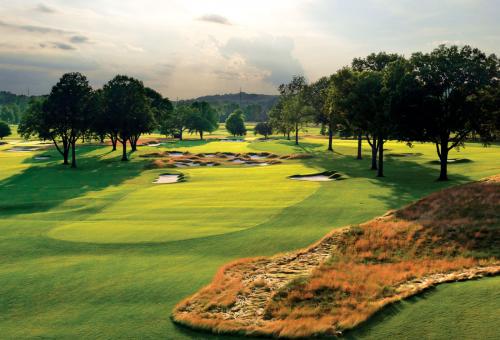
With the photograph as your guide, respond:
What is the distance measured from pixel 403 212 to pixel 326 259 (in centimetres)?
944

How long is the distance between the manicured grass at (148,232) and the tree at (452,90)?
611 centimetres

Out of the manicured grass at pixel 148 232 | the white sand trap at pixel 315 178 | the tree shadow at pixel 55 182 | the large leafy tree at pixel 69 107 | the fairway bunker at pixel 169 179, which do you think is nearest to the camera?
the manicured grass at pixel 148 232

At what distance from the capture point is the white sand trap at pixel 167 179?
59722 millimetres

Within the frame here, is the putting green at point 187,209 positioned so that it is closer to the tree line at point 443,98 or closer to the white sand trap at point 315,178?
the white sand trap at point 315,178

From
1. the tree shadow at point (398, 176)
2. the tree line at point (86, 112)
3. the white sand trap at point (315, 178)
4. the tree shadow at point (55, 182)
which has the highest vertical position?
the tree line at point (86, 112)

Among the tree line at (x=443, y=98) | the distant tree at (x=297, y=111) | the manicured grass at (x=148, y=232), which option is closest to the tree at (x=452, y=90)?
the tree line at (x=443, y=98)

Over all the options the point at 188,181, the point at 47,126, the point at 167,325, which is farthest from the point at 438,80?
the point at 47,126

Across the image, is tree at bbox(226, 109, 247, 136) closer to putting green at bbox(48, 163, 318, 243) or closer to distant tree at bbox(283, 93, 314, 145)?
distant tree at bbox(283, 93, 314, 145)

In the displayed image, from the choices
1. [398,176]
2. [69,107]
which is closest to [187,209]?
[398,176]

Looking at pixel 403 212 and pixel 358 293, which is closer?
pixel 358 293

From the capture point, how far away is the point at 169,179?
62500mm

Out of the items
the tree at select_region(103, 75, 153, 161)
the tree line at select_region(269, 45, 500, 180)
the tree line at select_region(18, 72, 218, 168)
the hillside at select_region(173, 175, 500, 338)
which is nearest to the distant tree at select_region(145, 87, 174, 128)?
the tree line at select_region(18, 72, 218, 168)

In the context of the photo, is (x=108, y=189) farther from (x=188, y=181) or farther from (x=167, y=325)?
(x=167, y=325)

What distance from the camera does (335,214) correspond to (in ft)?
109
